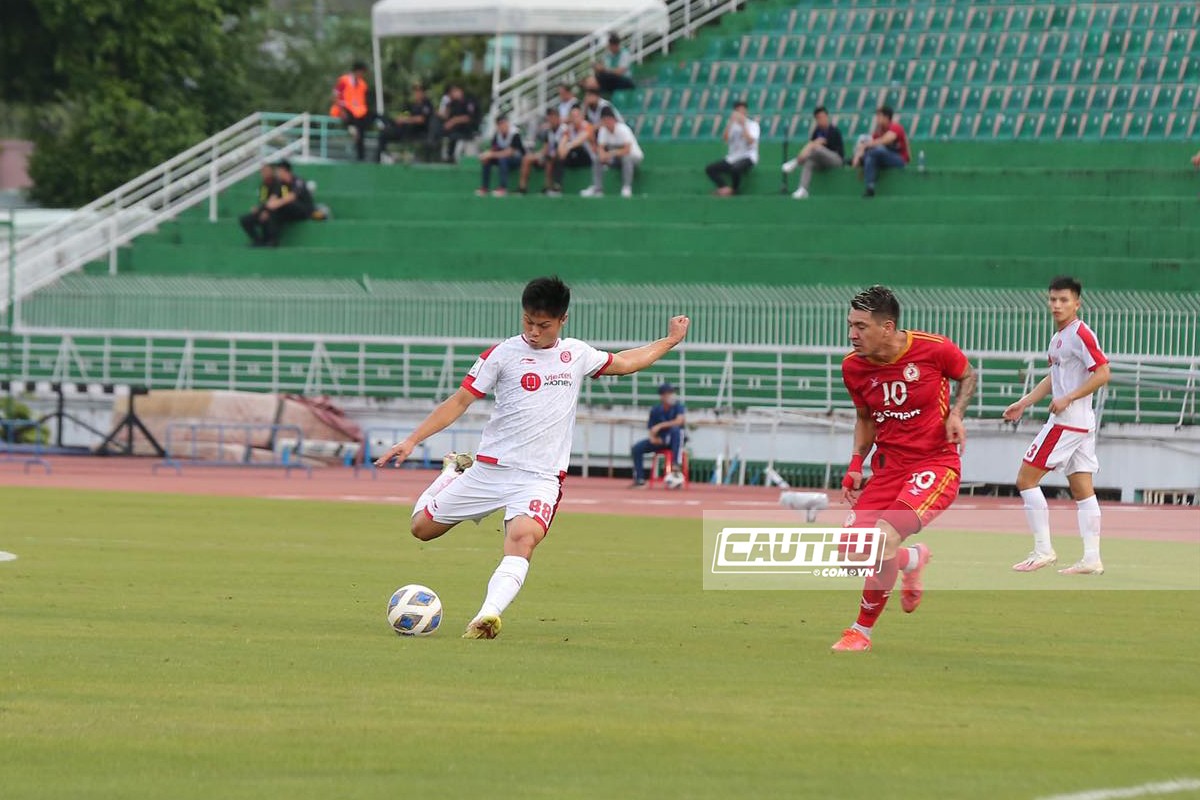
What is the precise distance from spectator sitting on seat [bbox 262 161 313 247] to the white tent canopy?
17.6 feet

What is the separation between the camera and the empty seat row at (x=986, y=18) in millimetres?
38531

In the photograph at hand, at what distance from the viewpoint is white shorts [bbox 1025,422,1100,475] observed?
55.5ft

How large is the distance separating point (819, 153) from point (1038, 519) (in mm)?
19397

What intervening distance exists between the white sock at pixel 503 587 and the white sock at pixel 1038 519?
6.74 meters

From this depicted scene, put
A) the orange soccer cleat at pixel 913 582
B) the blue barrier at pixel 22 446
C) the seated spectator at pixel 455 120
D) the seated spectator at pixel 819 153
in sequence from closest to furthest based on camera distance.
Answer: the orange soccer cleat at pixel 913 582, the blue barrier at pixel 22 446, the seated spectator at pixel 819 153, the seated spectator at pixel 455 120

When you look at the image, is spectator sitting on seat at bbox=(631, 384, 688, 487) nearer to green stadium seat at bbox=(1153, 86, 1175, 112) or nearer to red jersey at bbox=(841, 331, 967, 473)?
green stadium seat at bbox=(1153, 86, 1175, 112)

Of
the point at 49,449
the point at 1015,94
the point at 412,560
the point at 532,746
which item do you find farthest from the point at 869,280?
the point at 532,746

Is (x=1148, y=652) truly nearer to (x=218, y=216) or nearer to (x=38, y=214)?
(x=218, y=216)

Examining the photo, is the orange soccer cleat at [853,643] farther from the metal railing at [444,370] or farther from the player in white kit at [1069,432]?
the metal railing at [444,370]

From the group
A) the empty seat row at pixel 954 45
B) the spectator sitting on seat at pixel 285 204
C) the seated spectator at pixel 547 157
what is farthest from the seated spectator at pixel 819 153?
the spectator sitting on seat at pixel 285 204

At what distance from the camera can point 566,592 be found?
14.2m

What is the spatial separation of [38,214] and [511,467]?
3387 cm

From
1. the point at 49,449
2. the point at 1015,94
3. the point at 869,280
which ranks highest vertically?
the point at 1015,94

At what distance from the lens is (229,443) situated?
31781 millimetres
